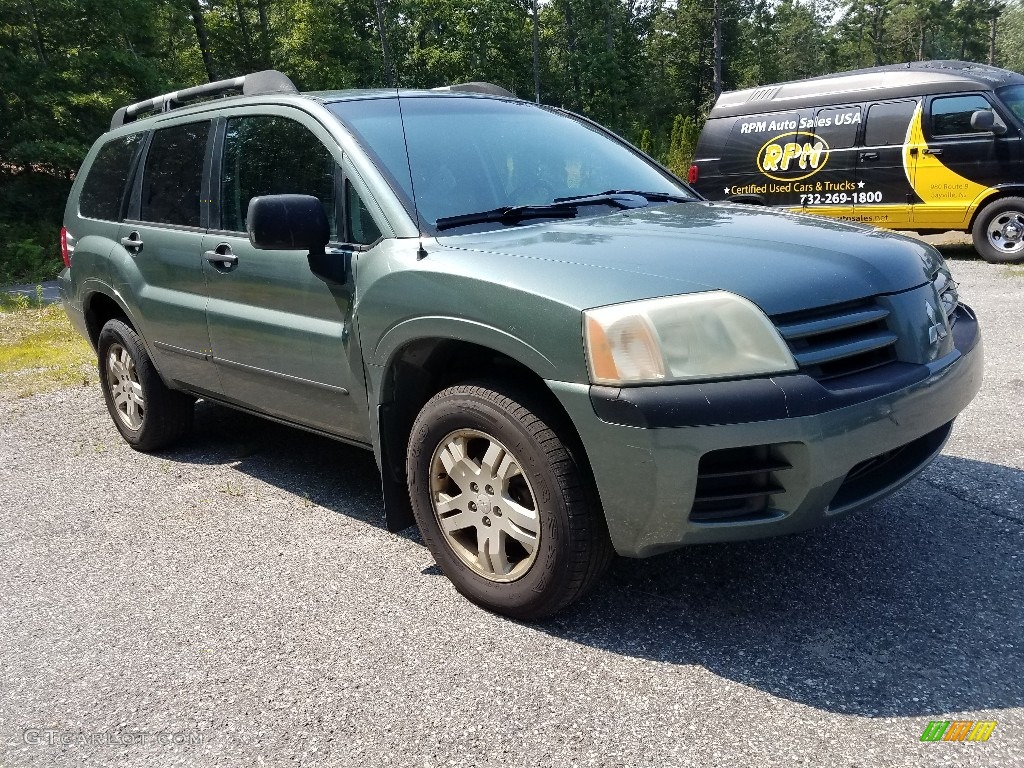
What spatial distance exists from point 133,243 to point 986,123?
953 centimetres

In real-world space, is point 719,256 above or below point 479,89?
below

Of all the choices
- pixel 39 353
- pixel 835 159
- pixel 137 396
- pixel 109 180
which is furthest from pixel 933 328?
pixel 835 159

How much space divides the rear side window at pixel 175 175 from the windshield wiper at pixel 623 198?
183cm

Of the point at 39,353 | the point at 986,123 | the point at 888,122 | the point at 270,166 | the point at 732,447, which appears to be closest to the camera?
the point at 732,447

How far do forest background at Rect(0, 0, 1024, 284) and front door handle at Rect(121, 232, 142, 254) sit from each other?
3151 mm

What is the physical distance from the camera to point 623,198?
3.54 meters

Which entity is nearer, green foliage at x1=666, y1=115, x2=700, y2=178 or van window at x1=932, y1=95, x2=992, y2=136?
van window at x1=932, y1=95, x2=992, y2=136

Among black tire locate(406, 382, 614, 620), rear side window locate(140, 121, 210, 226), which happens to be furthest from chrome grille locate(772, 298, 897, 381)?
rear side window locate(140, 121, 210, 226)

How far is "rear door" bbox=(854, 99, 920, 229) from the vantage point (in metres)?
10.7

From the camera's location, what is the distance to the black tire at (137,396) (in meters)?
4.71

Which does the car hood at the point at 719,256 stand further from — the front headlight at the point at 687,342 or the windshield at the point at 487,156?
the windshield at the point at 487,156

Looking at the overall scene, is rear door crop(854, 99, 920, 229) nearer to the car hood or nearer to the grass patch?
the car hood

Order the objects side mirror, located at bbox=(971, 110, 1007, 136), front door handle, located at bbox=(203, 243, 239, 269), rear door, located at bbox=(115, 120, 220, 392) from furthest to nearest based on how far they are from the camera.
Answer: side mirror, located at bbox=(971, 110, 1007, 136) < rear door, located at bbox=(115, 120, 220, 392) < front door handle, located at bbox=(203, 243, 239, 269)

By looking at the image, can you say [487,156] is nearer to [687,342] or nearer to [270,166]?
[270,166]
